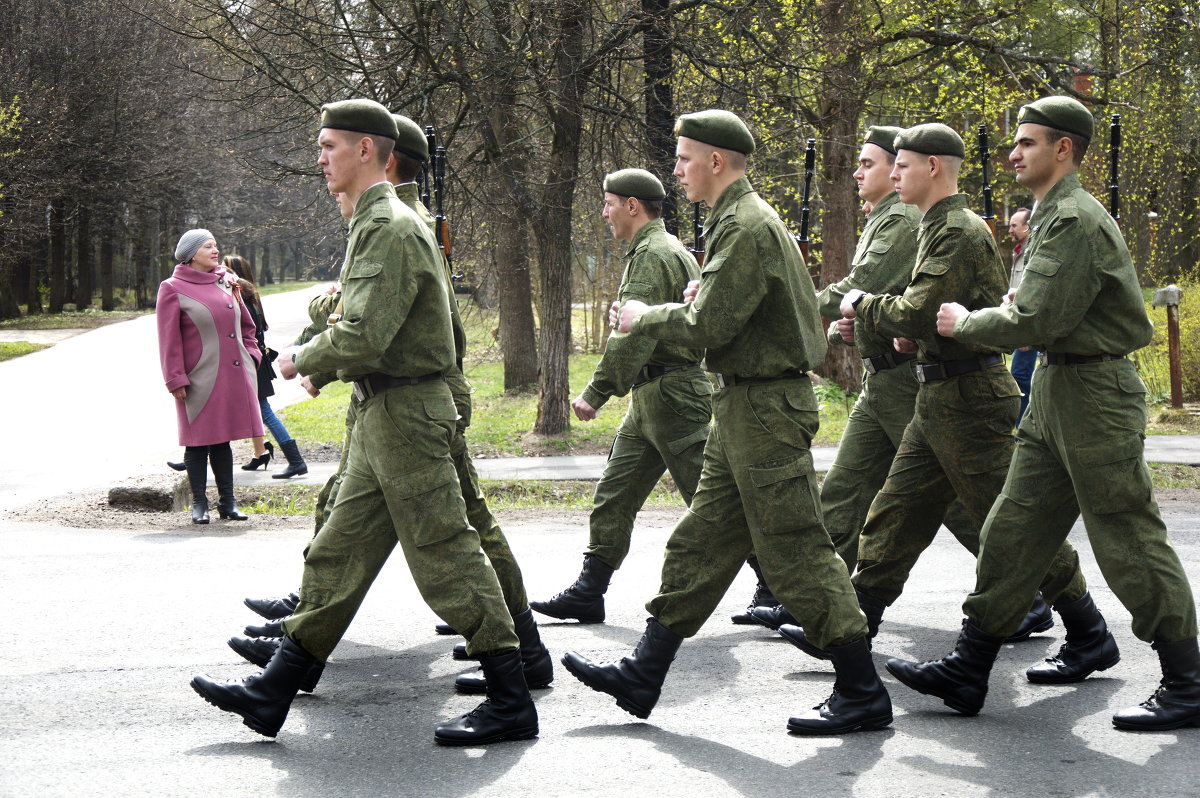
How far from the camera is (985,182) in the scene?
621cm

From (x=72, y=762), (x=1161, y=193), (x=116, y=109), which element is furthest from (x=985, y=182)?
(x=116, y=109)

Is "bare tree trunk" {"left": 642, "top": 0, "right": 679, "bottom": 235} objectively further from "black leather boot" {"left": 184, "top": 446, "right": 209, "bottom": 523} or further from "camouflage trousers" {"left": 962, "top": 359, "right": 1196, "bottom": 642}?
"camouflage trousers" {"left": 962, "top": 359, "right": 1196, "bottom": 642}

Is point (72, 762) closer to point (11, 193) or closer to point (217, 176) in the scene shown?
point (11, 193)

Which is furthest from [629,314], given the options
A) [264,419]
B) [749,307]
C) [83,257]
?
[83,257]

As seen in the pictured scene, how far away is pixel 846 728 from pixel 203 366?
6.06 meters

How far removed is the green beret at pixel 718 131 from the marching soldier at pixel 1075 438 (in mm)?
953

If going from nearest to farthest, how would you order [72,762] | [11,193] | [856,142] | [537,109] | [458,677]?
[72,762]
[458,677]
[537,109]
[856,142]
[11,193]

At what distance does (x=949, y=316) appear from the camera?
467cm

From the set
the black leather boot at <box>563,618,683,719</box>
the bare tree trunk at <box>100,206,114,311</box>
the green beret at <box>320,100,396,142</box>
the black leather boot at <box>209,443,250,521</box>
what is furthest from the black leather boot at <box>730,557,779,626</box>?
the bare tree trunk at <box>100,206,114,311</box>

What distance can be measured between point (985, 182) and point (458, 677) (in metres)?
3.27

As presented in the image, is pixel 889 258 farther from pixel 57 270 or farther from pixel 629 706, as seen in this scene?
pixel 57 270

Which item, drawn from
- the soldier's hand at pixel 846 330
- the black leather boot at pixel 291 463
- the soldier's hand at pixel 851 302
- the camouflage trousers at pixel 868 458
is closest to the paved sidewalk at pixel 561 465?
the black leather boot at pixel 291 463

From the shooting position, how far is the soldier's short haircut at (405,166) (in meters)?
5.59

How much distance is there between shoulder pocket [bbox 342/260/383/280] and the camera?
4.47m
